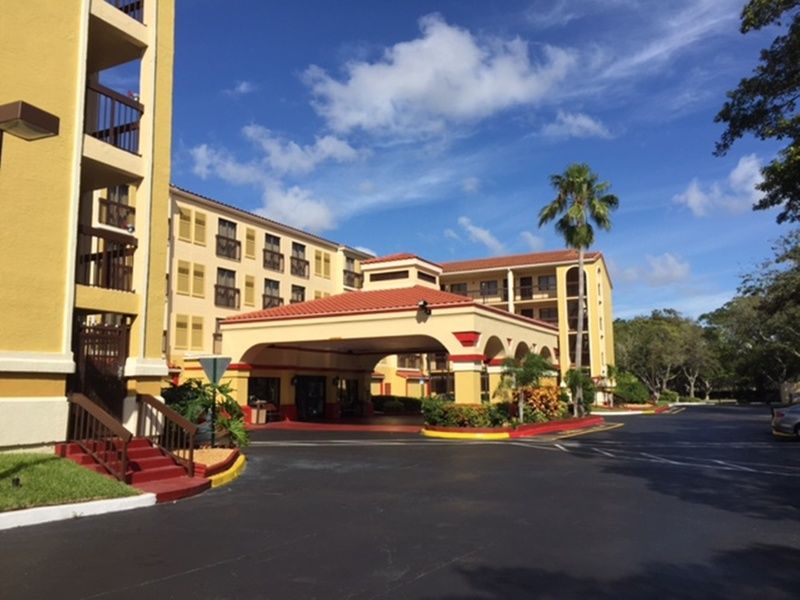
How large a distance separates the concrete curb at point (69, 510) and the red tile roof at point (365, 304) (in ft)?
56.5

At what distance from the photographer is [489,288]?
62719mm

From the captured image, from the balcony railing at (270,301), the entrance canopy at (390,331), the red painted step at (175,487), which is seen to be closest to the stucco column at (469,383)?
the entrance canopy at (390,331)

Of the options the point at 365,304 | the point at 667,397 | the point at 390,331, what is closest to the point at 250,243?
the point at 365,304

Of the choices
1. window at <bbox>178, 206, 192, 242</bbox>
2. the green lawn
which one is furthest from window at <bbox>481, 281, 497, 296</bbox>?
the green lawn

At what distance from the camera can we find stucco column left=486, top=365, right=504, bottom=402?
2819 cm

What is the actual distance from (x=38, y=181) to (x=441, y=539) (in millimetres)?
9640

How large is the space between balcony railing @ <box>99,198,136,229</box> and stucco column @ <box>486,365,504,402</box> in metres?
15.8

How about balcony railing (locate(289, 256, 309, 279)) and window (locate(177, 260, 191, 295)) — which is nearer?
window (locate(177, 260, 191, 295))

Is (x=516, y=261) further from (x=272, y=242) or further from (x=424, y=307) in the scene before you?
(x=424, y=307)

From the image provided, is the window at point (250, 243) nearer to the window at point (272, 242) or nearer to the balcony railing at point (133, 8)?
the window at point (272, 242)

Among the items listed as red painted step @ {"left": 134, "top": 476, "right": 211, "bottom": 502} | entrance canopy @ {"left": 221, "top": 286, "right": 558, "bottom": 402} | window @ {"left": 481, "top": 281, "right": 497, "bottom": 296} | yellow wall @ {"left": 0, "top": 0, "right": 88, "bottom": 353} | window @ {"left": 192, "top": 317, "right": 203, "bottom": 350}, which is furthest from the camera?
window @ {"left": 481, "top": 281, "right": 497, "bottom": 296}

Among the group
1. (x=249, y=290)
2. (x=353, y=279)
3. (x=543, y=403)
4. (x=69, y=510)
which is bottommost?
(x=69, y=510)

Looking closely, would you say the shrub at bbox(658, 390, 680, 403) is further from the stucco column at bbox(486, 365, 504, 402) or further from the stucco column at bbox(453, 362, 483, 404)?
the stucco column at bbox(453, 362, 483, 404)

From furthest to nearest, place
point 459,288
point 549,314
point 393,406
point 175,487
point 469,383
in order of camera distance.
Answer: point 459,288 → point 549,314 → point 393,406 → point 469,383 → point 175,487
